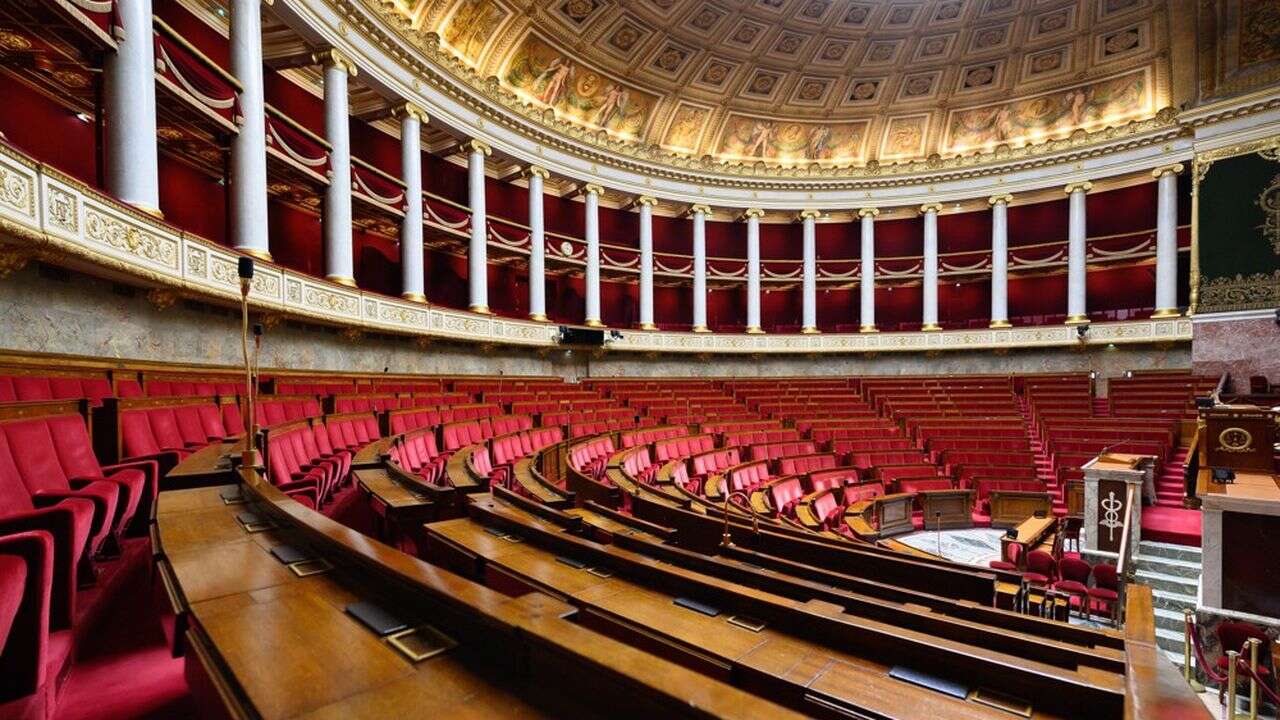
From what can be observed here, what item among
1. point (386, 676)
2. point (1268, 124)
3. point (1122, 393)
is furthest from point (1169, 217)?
point (386, 676)

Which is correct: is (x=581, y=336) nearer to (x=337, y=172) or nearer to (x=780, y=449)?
(x=780, y=449)

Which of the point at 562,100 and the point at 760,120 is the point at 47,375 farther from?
the point at 760,120

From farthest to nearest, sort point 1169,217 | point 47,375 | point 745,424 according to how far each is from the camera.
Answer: point 1169,217 → point 745,424 → point 47,375

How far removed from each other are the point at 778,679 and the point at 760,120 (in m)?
18.4

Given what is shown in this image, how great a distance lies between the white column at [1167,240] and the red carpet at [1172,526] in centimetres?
945

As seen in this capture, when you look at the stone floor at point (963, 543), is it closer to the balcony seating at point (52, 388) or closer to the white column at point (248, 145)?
the balcony seating at point (52, 388)

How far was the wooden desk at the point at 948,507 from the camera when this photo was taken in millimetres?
9031

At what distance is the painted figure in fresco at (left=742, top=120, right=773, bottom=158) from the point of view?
17672mm

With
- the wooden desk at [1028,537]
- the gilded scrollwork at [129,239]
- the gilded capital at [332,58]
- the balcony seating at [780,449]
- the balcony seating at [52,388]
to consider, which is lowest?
the wooden desk at [1028,537]

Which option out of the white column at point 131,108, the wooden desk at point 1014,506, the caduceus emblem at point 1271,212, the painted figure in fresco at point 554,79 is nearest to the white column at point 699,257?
the painted figure in fresco at point 554,79

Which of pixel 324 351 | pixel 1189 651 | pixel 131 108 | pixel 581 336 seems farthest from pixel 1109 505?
pixel 131 108

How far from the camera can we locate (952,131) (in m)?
17.2

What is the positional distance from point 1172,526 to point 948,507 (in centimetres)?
272

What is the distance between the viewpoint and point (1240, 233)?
485 inches
